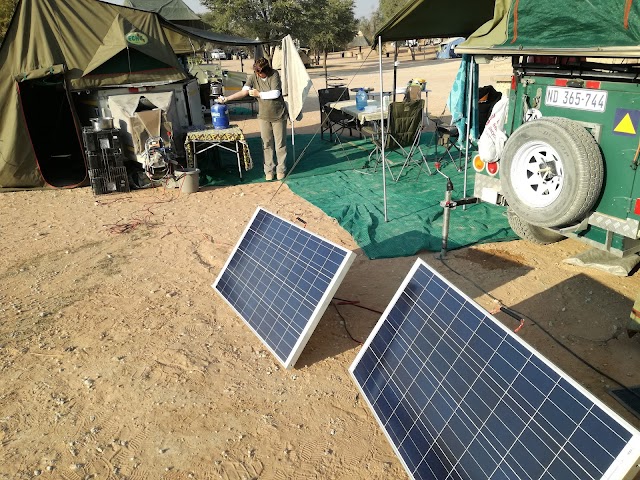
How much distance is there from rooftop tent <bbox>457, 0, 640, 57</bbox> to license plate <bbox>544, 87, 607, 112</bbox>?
13.7 inches

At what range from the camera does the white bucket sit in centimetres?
779

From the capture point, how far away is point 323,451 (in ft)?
9.51

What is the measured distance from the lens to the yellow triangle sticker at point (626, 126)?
11.7ft

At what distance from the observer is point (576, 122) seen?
3.93m

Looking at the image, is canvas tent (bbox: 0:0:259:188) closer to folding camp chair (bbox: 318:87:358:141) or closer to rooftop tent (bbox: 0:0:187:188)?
rooftop tent (bbox: 0:0:187:188)

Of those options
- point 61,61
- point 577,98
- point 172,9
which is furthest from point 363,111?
point 172,9

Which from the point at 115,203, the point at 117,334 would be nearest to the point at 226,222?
the point at 115,203

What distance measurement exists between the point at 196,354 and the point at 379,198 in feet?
13.3

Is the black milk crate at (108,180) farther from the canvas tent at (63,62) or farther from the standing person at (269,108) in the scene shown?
the standing person at (269,108)

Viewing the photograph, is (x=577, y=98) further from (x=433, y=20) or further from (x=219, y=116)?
(x=219, y=116)

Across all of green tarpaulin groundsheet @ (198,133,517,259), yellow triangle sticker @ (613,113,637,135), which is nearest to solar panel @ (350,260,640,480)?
yellow triangle sticker @ (613,113,637,135)

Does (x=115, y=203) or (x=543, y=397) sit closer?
(x=543, y=397)

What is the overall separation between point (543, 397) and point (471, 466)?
45 centimetres

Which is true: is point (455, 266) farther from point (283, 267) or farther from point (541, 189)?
point (283, 267)
